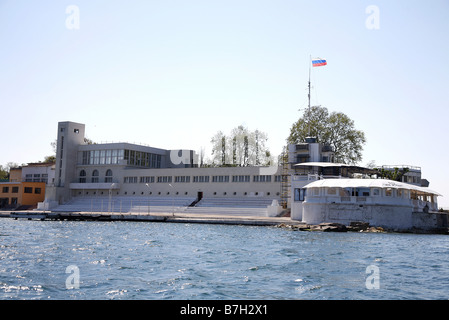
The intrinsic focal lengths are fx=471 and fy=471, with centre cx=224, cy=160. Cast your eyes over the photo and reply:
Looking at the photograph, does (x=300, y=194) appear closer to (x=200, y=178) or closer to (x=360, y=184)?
(x=360, y=184)

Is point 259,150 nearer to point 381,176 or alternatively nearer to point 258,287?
point 381,176

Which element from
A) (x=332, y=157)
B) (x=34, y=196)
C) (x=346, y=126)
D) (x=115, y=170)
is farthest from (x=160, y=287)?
(x=34, y=196)

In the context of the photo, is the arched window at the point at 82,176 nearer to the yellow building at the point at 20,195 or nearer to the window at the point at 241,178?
the yellow building at the point at 20,195

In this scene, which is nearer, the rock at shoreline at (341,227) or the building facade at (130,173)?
the rock at shoreline at (341,227)

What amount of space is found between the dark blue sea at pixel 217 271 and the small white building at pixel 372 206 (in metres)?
17.8

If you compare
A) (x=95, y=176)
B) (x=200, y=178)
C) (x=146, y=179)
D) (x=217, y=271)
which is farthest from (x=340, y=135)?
(x=217, y=271)

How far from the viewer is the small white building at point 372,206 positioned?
4991 cm

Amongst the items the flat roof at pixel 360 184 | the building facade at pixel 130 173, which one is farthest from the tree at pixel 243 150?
the flat roof at pixel 360 184

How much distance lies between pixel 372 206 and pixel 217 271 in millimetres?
33705

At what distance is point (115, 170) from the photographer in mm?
93500

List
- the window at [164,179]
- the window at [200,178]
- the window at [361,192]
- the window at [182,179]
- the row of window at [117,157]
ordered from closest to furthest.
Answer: the window at [361,192], the window at [200,178], the window at [182,179], the window at [164,179], the row of window at [117,157]

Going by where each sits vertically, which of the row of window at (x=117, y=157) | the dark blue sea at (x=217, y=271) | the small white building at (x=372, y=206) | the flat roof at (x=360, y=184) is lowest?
the dark blue sea at (x=217, y=271)

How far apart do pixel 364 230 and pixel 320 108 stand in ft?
117

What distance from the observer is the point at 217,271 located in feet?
67.5
